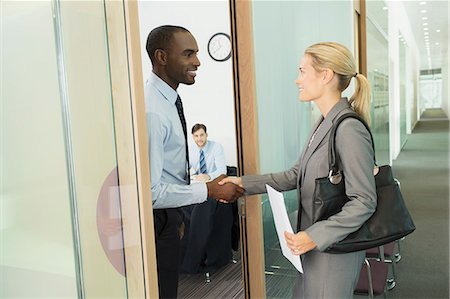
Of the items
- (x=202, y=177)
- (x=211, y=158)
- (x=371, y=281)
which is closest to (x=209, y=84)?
(x=211, y=158)

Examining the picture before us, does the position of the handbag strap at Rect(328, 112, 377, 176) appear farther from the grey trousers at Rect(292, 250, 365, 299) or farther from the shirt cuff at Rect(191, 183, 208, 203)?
the shirt cuff at Rect(191, 183, 208, 203)

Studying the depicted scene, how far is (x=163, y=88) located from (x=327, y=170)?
2.46ft

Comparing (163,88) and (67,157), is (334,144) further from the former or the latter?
(67,157)

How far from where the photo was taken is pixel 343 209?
1.52 m

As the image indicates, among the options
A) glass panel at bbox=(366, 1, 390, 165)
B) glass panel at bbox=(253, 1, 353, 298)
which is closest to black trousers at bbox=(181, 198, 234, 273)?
glass panel at bbox=(253, 1, 353, 298)

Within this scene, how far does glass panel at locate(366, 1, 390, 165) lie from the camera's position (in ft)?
18.8

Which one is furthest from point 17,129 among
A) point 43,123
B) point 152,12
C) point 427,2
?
point 427,2

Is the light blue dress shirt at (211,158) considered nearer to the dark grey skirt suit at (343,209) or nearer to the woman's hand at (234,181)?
the woman's hand at (234,181)

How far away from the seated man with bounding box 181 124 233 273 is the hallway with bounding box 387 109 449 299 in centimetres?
120

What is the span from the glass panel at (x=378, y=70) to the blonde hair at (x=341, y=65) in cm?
405

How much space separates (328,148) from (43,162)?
91cm

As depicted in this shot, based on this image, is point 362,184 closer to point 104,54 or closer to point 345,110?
point 345,110

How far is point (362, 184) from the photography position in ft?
4.87

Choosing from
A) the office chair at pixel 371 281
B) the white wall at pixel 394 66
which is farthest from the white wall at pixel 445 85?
the office chair at pixel 371 281
